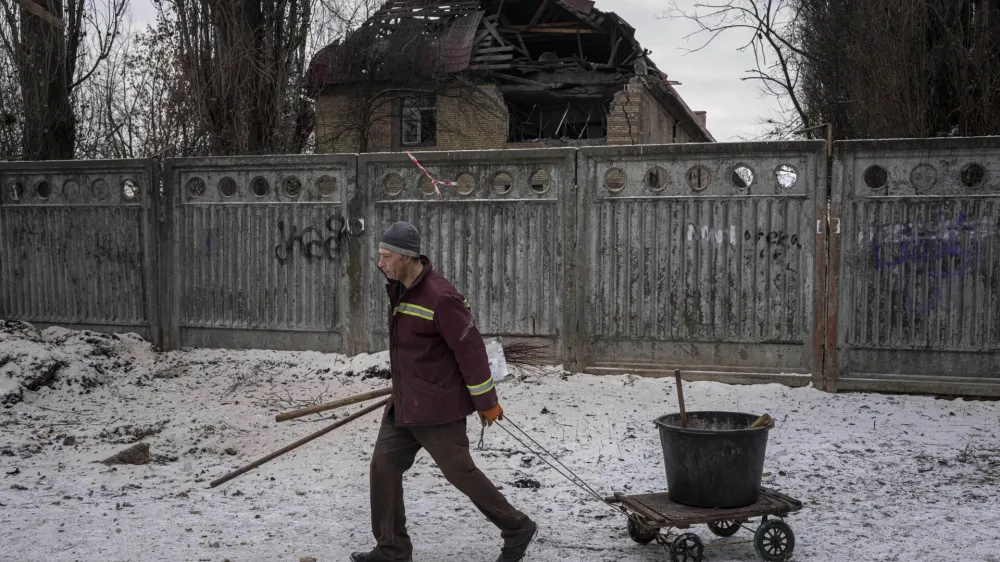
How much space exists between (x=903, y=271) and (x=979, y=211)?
81cm

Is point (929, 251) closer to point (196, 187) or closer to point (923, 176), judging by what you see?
point (923, 176)

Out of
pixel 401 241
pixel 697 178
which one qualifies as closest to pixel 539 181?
pixel 697 178

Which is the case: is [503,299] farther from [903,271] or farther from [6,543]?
[6,543]

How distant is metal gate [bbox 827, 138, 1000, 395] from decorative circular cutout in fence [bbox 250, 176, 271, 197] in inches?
230

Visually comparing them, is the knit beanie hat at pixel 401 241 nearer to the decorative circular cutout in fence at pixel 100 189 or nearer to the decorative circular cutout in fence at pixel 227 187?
the decorative circular cutout in fence at pixel 227 187

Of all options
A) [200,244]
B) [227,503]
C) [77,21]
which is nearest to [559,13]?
[77,21]

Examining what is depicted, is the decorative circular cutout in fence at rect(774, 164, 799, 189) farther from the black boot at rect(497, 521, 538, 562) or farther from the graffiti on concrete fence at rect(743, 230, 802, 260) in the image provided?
the black boot at rect(497, 521, 538, 562)

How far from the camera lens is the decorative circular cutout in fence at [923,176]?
785cm

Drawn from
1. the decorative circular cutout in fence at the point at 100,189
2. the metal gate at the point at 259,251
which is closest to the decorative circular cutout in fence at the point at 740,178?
the metal gate at the point at 259,251

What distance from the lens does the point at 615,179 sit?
28.2 feet

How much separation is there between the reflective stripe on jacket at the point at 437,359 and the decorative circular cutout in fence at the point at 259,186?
18.5 ft

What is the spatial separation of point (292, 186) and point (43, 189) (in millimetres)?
3349

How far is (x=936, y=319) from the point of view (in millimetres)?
7910

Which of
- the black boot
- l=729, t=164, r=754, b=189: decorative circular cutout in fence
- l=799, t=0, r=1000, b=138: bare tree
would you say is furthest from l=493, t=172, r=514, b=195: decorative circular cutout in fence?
the black boot
